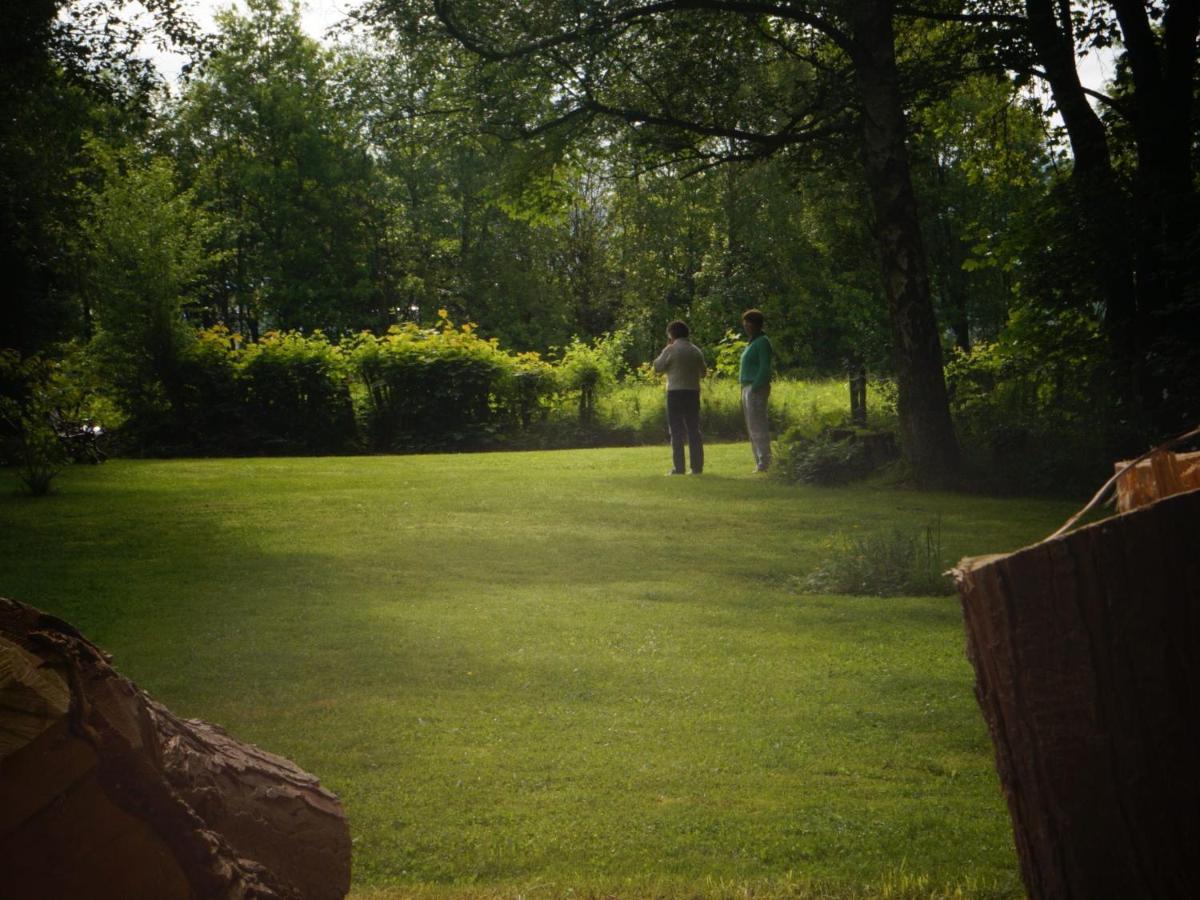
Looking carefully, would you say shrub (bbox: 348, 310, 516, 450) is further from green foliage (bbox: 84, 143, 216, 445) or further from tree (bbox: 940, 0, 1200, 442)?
tree (bbox: 940, 0, 1200, 442)

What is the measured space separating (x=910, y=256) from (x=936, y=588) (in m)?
8.13

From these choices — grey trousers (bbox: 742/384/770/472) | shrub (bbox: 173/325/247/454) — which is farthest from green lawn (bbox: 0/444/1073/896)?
shrub (bbox: 173/325/247/454)

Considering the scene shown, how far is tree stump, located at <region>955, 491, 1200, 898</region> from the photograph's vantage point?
8.40ft

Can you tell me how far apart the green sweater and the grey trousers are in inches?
4.5

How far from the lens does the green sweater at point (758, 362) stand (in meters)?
19.8

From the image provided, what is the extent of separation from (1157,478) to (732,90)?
59.3 ft

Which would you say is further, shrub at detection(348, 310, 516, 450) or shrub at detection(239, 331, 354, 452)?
shrub at detection(348, 310, 516, 450)

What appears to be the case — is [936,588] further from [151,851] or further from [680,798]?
[151,851]

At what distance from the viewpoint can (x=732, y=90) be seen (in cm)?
2041

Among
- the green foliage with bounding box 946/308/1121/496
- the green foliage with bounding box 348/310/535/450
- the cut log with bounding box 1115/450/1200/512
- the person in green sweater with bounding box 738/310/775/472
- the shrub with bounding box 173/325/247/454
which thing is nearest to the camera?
the cut log with bounding box 1115/450/1200/512

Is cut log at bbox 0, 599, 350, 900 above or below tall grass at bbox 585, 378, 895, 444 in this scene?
below

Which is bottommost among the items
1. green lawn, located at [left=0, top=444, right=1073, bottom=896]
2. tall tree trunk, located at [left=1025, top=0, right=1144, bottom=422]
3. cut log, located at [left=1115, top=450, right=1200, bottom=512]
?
green lawn, located at [left=0, top=444, right=1073, bottom=896]

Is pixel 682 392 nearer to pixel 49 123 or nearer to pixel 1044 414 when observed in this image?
pixel 1044 414

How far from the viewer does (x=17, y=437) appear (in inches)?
732
